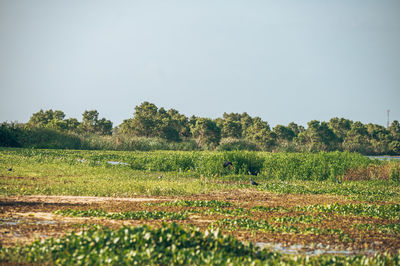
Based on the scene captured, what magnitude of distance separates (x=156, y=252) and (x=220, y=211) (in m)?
5.11

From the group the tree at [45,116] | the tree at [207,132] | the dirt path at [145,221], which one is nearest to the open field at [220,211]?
the dirt path at [145,221]

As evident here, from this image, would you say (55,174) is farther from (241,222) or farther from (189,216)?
(241,222)

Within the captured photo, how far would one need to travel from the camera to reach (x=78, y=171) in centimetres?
2175

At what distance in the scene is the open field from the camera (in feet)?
23.6

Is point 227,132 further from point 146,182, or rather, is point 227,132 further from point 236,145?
point 146,182

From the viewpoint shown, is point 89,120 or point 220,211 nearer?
point 220,211

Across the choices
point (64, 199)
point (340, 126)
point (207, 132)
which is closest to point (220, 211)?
point (64, 199)

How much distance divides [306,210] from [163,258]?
7.03 meters

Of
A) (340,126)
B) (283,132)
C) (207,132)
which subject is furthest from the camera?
(340,126)

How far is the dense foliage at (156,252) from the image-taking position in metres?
6.62

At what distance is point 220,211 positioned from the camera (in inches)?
462

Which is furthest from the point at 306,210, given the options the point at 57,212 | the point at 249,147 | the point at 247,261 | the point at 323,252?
the point at 249,147

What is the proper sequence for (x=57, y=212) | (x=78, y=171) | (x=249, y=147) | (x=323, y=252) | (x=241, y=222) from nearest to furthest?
(x=323, y=252)
(x=241, y=222)
(x=57, y=212)
(x=78, y=171)
(x=249, y=147)

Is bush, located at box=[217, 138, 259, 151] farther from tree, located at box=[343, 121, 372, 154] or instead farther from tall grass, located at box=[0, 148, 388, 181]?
tall grass, located at box=[0, 148, 388, 181]
